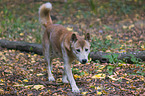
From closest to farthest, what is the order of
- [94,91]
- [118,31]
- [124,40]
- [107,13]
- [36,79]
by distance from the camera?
[94,91], [36,79], [124,40], [118,31], [107,13]

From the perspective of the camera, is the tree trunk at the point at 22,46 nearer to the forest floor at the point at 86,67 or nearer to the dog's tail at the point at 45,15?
the forest floor at the point at 86,67

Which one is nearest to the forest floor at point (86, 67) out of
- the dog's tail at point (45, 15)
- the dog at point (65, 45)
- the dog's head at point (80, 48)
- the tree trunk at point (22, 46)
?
the tree trunk at point (22, 46)

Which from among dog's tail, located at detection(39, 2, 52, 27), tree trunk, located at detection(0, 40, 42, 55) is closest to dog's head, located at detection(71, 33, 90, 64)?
dog's tail, located at detection(39, 2, 52, 27)

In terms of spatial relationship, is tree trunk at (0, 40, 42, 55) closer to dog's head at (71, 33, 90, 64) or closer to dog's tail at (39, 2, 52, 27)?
dog's tail at (39, 2, 52, 27)

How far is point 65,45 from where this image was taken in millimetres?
4973

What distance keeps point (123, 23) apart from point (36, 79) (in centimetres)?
668

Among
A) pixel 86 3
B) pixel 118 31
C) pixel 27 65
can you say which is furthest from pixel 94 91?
pixel 86 3

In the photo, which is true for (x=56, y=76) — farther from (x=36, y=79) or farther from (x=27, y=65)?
(x=27, y=65)

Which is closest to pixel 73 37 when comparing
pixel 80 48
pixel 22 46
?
pixel 80 48

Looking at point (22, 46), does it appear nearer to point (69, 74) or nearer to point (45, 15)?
point (45, 15)

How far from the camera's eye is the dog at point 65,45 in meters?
4.71

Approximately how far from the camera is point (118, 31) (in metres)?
10.0

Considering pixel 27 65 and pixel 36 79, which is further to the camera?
pixel 27 65

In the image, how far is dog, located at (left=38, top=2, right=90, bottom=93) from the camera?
471 cm
